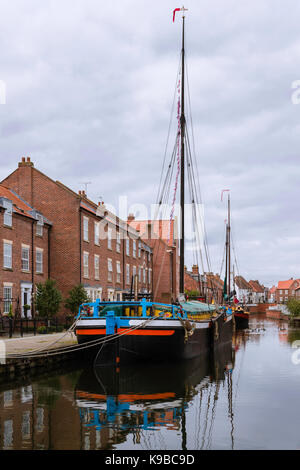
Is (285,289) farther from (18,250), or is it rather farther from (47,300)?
(18,250)

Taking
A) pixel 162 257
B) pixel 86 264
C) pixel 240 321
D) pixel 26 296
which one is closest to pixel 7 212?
pixel 26 296

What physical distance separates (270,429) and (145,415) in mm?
3250

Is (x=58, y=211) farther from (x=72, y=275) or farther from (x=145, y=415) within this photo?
(x=145, y=415)

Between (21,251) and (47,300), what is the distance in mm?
3970

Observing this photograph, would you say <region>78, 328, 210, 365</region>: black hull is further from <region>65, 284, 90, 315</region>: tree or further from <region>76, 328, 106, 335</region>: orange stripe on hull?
<region>65, 284, 90, 315</region>: tree

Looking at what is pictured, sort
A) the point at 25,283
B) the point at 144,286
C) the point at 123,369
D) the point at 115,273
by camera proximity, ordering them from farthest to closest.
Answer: the point at 144,286
the point at 115,273
the point at 25,283
the point at 123,369

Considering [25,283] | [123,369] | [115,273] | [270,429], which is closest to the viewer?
[270,429]

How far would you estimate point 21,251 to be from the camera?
1339 inches

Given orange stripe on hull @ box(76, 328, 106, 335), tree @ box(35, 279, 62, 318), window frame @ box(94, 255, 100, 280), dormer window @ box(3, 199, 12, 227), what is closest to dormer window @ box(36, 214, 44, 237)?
dormer window @ box(3, 199, 12, 227)

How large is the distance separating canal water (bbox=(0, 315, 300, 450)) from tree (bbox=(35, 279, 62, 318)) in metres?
11.6

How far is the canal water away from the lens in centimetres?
1057

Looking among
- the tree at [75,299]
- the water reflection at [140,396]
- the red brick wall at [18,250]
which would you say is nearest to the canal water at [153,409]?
the water reflection at [140,396]
